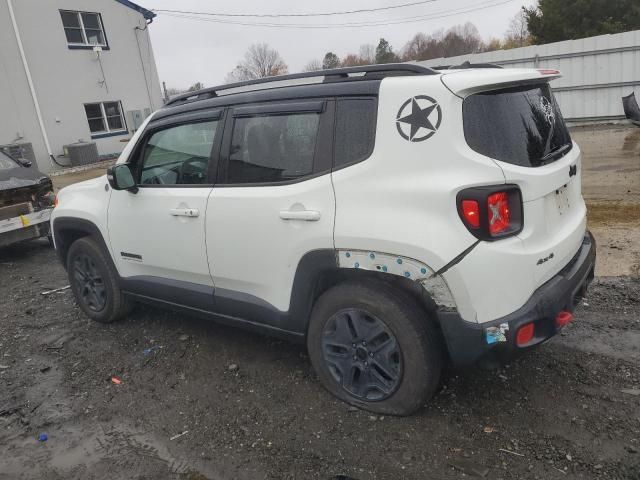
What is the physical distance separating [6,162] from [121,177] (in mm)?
5201

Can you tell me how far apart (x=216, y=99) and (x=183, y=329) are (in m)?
1.99

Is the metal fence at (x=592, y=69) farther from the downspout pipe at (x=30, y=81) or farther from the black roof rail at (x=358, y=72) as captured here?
the downspout pipe at (x=30, y=81)

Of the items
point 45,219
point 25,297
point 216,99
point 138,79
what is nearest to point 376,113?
point 216,99

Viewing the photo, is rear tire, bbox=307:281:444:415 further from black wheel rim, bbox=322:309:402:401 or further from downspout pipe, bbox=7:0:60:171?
downspout pipe, bbox=7:0:60:171

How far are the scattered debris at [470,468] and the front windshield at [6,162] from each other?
7555mm

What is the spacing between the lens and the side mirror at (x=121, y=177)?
365 cm

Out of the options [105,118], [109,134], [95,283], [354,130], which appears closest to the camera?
[354,130]

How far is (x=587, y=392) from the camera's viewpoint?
2920mm

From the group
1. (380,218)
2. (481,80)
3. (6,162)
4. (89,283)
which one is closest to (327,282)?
(380,218)

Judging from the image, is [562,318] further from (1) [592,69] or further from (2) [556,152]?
(1) [592,69]

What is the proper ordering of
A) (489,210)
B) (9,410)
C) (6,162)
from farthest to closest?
(6,162) → (9,410) → (489,210)

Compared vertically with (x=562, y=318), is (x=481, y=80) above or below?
above

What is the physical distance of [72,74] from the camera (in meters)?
18.2

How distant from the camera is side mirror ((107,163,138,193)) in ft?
12.0
